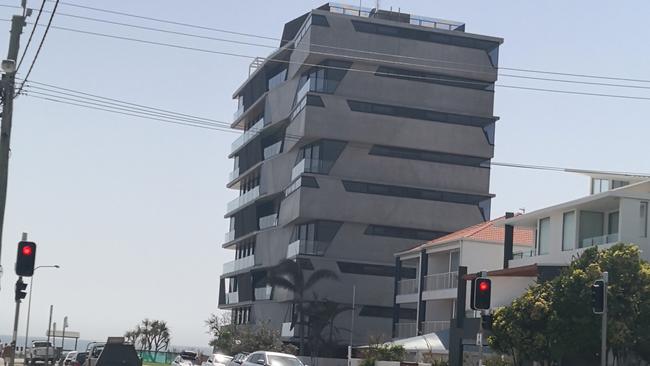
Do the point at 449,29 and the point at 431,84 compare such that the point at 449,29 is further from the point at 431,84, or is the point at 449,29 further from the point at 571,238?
the point at 571,238

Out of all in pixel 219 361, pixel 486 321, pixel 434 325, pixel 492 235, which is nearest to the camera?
pixel 486 321

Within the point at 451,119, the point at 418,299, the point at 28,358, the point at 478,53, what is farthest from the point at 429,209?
the point at 28,358

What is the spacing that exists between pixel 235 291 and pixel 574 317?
68303 millimetres

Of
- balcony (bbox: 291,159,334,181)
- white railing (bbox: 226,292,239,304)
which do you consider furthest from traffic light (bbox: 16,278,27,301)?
white railing (bbox: 226,292,239,304)

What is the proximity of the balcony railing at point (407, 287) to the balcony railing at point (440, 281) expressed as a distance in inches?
104

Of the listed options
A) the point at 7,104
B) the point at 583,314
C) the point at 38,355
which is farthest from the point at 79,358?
the point at 7,104

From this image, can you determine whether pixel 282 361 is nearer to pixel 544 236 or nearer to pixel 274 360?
pixel 274 360

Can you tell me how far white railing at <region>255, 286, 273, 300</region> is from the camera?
316ft

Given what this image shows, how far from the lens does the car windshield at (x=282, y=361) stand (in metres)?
37.4

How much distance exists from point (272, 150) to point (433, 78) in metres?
17.5

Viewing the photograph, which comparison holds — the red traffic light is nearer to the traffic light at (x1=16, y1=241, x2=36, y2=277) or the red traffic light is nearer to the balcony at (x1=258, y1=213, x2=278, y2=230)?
the traffic light at (x1=16, y1=241, x2=36, y2=277)

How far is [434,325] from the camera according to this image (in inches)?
2719

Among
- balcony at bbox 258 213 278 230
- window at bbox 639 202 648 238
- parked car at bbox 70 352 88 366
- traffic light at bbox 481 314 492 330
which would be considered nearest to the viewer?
traffic light at bbox 481 314 492 330

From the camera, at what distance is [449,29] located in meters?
95.8
